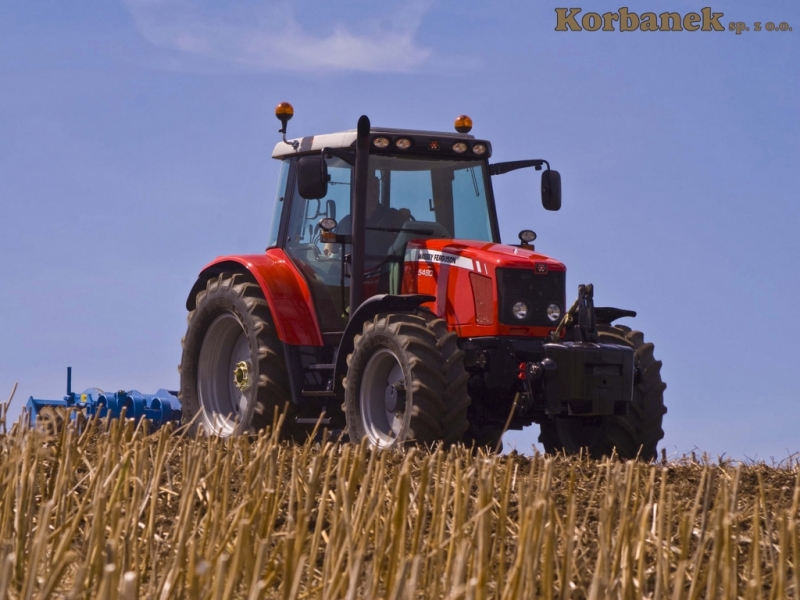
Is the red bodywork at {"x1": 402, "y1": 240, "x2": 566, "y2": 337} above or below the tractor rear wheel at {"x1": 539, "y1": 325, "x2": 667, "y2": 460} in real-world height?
above

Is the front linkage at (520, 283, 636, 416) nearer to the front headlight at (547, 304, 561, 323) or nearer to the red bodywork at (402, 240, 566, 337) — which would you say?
the front headlight at (547, 304, 561, 323)

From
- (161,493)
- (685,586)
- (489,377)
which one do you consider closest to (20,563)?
(161,493)

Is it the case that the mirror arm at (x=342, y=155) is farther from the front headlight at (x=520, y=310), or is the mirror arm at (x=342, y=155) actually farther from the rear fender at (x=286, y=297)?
the front headlight at (x=520, y=310)

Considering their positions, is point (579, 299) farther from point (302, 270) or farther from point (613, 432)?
point (302, 270)

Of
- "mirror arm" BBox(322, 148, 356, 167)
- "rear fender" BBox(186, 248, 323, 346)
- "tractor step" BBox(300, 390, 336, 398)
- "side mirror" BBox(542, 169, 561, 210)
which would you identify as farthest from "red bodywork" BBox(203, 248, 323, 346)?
"side mirror" BBox(542, 169, 561, 210)

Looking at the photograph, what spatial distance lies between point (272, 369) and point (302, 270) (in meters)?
0.77

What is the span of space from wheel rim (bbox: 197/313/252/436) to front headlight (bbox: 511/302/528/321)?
2.50 meters

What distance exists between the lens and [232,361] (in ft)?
30.1

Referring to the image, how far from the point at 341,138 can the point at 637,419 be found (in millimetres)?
2821

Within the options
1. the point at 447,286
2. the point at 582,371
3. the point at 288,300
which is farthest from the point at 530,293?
the point at 288,300

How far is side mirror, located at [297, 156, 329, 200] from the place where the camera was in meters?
7.32

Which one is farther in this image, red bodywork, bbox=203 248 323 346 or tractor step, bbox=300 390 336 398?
red bodywork, bbox=203 248 323 346

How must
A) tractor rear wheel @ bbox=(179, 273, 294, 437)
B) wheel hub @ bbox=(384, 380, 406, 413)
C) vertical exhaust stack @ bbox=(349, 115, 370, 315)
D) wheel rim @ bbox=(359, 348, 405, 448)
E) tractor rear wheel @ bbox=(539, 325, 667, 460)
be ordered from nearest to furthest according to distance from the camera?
wheel hub @ bbox=(384, 380, 406, 413) → wheel rim @ bbox=(359, 348, 405, 448) → vertical exhaust stack @ bbox=(349, 115, 370, 315) → tractor rear wheel @ bbox=(539, 325, 667, 460) → tractor rear wheel @ bbox=(179, 273, 294, 437)

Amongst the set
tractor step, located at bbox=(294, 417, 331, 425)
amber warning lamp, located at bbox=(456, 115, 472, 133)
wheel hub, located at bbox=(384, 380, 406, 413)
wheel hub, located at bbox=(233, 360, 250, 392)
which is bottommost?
tractor step, located at bbox=(294, 417, 331, 425)
